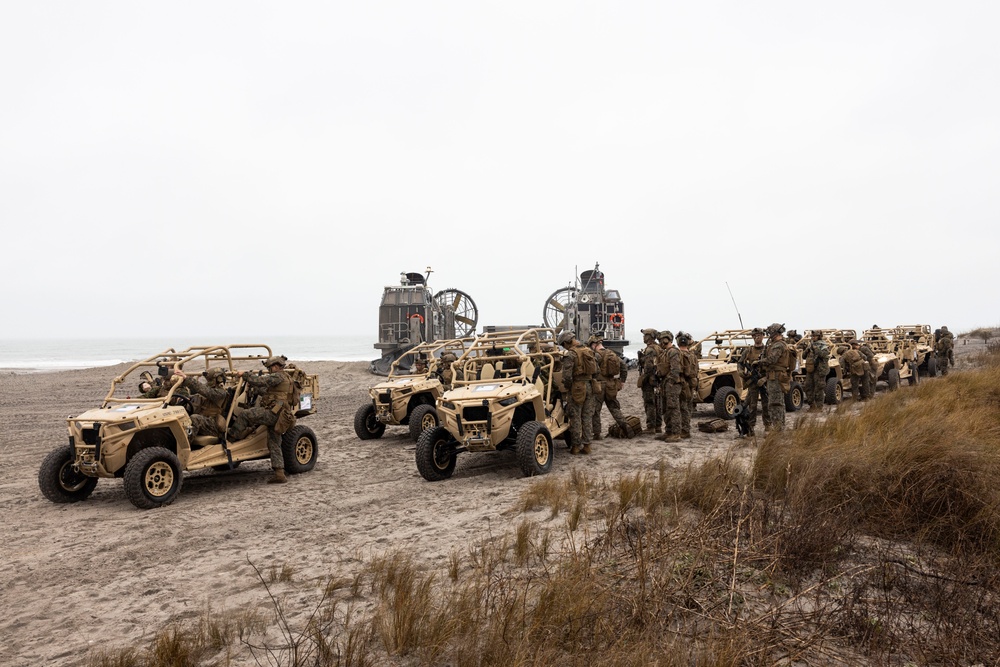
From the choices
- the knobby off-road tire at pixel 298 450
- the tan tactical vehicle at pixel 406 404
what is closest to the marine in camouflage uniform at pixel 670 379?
the tan tactical vehicle at pixel 406 404

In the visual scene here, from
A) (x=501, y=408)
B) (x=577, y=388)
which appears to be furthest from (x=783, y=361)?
(x=501, y=408)

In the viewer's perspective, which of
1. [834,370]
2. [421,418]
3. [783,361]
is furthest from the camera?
[834,370]

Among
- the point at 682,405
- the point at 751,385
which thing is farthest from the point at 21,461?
the point at 751,385

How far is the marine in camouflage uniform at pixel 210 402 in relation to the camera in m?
7.61

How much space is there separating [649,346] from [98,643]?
8456 millimetres

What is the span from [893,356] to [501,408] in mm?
12840

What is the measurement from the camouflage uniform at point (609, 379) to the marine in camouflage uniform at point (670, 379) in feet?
2.02

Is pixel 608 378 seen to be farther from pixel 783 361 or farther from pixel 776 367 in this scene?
pixel 783 361

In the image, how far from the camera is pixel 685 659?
9.59 ft

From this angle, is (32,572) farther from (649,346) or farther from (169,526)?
(649,346)

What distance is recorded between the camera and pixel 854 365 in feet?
44.2

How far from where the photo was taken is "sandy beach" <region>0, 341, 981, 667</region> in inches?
162

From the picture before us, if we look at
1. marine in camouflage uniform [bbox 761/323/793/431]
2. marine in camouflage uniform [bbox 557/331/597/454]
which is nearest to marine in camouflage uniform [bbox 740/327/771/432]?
marine in camouflage uniform [bbox 761/323/793/431]

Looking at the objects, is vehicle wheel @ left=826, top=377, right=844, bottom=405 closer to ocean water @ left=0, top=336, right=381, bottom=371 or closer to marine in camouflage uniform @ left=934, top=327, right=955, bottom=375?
marine in camouflage uniform @ left=934, top=327, right=955, bottom=375
